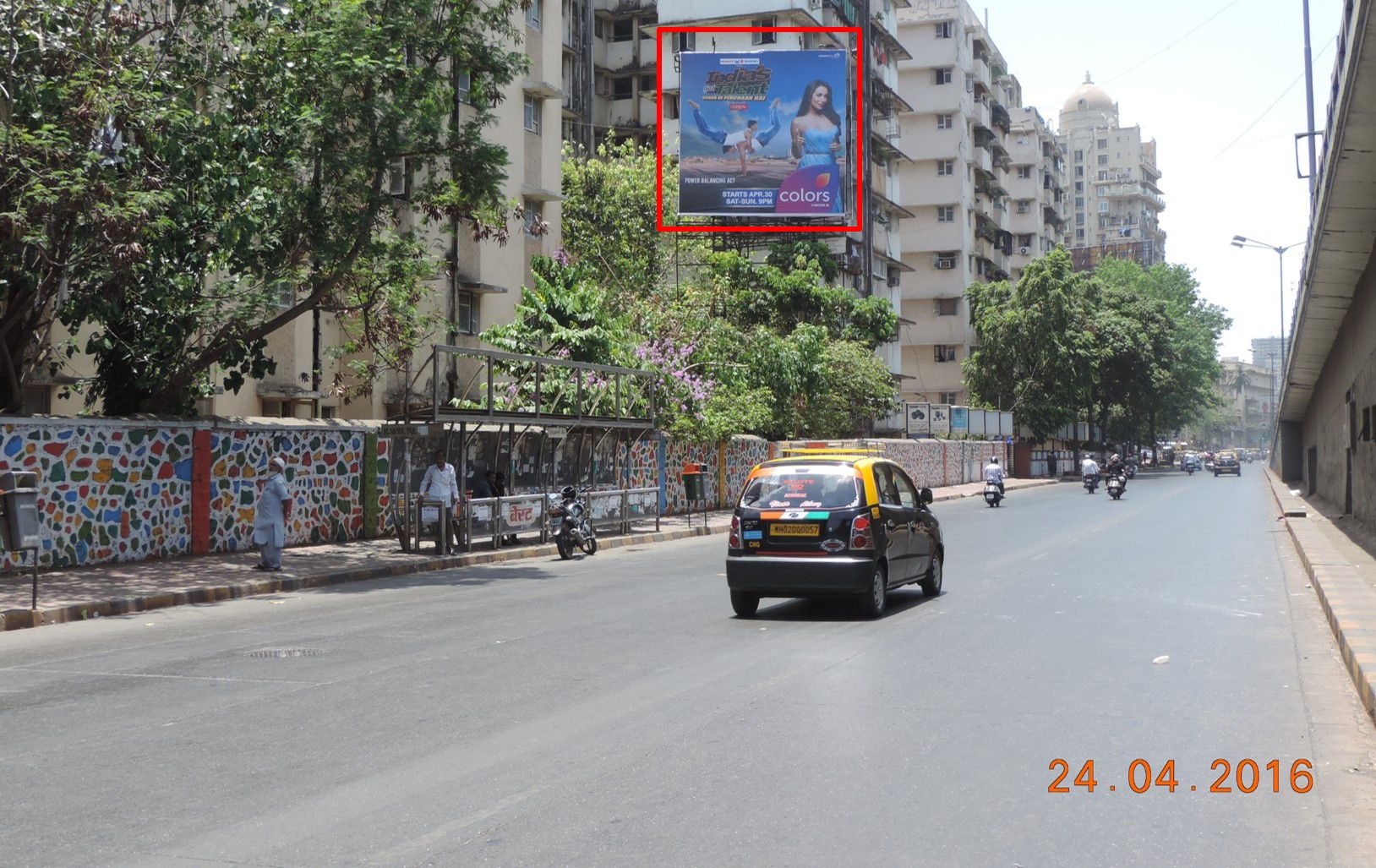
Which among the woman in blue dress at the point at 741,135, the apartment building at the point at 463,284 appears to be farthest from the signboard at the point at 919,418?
the apartment building at the point at 463,284

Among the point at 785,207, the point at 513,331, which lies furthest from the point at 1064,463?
the point at 513,331

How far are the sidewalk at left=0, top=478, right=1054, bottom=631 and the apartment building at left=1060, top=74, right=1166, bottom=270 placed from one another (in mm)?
172097

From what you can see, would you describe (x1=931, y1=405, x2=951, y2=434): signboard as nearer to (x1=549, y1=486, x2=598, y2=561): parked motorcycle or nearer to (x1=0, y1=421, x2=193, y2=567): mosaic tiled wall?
(x1=549, y1=486, x2=598, y2=561): parked motorcycle

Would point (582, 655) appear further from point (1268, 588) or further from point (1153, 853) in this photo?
point (1268, 588)

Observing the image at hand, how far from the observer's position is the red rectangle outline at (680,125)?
37938mm

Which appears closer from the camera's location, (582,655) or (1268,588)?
(582,655)

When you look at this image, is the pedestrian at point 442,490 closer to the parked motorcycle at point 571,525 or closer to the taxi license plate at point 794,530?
the parked motorcycle at point 571,525

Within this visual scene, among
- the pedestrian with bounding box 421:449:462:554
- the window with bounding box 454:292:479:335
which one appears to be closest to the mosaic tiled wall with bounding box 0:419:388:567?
the pedestrian with bounding box 421:449:462:554

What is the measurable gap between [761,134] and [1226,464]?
55.6 meters

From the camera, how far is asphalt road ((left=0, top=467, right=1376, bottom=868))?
207 inches

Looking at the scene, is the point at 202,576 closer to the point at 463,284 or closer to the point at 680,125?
the point at 463,284

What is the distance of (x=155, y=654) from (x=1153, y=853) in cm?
851

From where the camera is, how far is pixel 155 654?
35.2 feet

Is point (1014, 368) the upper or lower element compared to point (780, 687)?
upper
